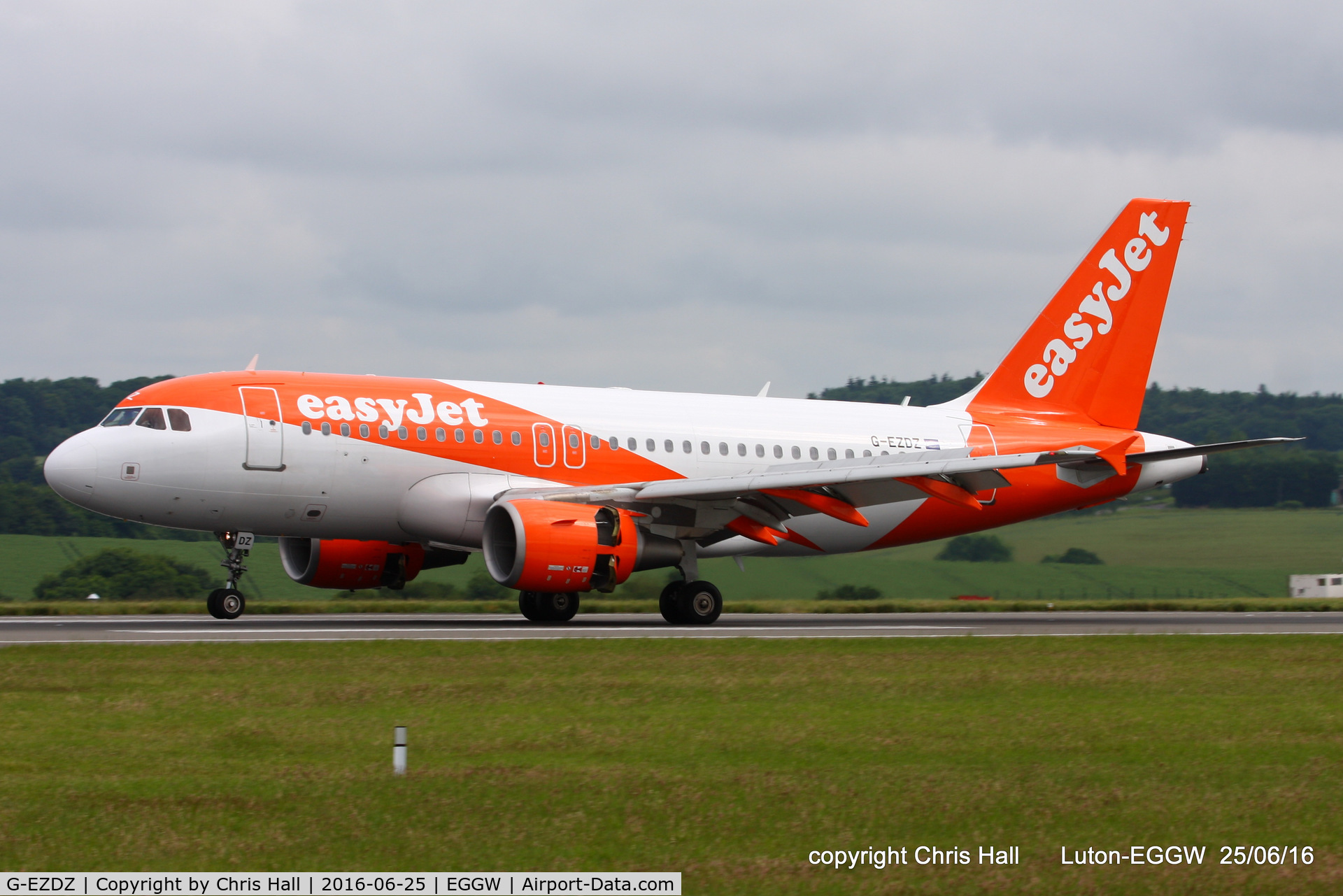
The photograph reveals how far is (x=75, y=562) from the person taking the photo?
3747 cm

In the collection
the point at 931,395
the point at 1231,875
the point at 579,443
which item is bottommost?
the point at 1231,875

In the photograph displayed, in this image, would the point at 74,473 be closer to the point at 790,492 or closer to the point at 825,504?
the point at 790,492

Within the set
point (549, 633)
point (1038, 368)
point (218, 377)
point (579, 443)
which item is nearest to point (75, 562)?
point (218, 377)

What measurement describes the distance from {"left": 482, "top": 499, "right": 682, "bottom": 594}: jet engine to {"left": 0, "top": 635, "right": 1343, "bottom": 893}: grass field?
528cm

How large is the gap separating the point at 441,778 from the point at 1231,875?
16.5 ft

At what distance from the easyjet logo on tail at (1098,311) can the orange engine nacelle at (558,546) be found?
12.3 metres

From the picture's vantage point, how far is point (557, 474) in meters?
26.1

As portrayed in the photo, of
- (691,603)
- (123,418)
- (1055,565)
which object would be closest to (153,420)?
(123,418)

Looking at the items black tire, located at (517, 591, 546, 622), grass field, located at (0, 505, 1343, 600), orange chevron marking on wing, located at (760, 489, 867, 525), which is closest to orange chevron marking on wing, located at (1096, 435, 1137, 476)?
Answer: orange chevron marking on wing, located at (760, 489, 867, 525)

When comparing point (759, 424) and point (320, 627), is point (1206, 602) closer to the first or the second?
point (759, 424)

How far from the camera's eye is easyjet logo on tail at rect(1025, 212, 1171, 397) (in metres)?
32.2

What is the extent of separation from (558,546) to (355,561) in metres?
6.40

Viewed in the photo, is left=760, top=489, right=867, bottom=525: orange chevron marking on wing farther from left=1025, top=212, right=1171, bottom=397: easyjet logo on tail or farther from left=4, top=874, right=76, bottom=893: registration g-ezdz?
left=4, top=874, right=76, bottom=893: registration g-ezdz

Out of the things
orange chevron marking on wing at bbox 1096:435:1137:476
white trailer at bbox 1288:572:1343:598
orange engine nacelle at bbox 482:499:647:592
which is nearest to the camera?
orange engine nacelle at bbox 482:499:647:592
